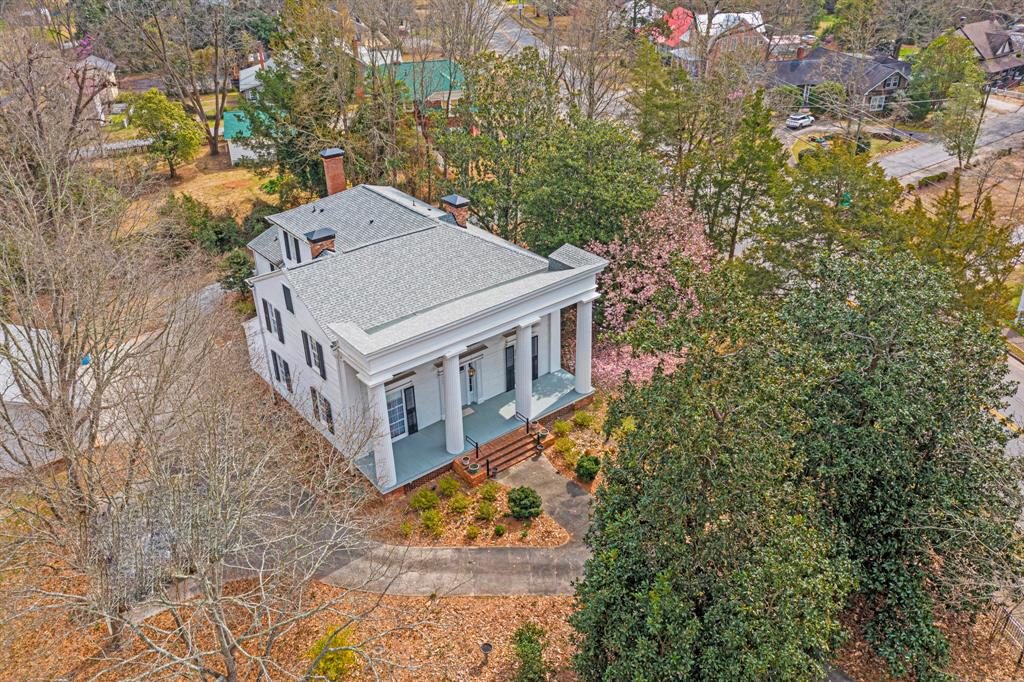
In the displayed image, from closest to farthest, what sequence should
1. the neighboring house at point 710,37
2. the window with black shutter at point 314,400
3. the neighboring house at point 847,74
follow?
the window with black shutter at point 314,400 → the neighboring house at point 710,37 → the neighboring house at point 847,74

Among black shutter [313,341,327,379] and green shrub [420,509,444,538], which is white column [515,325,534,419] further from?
black shutter [313,341,327,379]

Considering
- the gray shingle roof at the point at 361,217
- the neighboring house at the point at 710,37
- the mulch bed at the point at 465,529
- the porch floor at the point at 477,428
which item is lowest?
the mulch bed at the point at 465,529

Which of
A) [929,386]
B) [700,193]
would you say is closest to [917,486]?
[929,386]

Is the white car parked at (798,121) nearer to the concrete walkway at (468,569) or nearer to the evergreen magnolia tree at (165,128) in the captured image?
the evergreen magnolia tree at (165,128)

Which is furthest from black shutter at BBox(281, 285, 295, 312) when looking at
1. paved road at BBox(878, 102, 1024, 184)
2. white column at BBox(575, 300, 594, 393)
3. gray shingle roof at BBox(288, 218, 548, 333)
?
paved road at BBox(878, 102, 1024, 184)

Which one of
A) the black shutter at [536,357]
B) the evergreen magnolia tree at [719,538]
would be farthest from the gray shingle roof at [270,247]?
the evergreen magnolia tree at [719,538]

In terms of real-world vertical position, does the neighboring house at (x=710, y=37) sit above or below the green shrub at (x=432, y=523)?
above

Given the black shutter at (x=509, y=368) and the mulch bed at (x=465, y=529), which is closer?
the mulch bed at (x=465, y=529)
